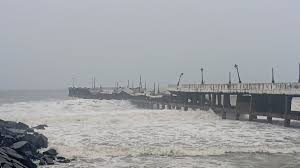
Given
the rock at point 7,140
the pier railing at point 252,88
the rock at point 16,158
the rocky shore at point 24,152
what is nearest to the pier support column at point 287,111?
the pier railing at point 252,88

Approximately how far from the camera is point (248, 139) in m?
34.5

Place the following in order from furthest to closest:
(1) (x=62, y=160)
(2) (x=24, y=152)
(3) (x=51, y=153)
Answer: (3) (x=51, y=153) → (1) (x=62, y=160) → (2) (x=24, y=152)

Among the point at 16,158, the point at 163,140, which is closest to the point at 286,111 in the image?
the point at 163,140

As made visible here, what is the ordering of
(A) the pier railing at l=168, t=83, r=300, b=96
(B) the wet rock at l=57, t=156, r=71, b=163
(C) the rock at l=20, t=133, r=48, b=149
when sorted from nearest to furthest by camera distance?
(B) the wet rock at l=57, t=156, r=71, b=163 < (C) the rock at l=20, t=133, r=48, b=149 < (A) the pier railing at l=168, t=83, r=300, b=96

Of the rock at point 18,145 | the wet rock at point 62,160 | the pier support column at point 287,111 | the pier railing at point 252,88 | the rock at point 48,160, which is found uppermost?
the pier railing at point 252,88

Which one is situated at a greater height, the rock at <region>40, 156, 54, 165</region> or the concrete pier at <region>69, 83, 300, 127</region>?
the concrete pier at <region>69, 83, 300, 127</region>

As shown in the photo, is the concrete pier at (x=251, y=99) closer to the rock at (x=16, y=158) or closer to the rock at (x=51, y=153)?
the rock at (x=51, y=153)

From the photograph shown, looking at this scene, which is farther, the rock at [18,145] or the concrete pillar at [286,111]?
the concrete pillar at [286,111]

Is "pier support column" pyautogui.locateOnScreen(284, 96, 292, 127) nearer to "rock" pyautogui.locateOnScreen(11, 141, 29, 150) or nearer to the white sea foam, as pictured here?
the white sea foam

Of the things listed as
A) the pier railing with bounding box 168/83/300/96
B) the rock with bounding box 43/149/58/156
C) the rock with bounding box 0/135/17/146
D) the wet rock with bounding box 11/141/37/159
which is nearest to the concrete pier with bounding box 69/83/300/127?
the pier railing with bounding box 168/83/300/96

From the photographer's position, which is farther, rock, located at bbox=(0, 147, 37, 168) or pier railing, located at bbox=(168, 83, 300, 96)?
pier railing, located at bbox=(168, 83, 300, 96)

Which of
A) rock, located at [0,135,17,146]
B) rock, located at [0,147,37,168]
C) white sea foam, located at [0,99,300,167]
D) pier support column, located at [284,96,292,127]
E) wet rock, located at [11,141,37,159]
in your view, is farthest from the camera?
pier support column, located at [284,96,292,127]

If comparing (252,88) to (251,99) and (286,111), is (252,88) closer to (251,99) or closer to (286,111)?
(251,99)

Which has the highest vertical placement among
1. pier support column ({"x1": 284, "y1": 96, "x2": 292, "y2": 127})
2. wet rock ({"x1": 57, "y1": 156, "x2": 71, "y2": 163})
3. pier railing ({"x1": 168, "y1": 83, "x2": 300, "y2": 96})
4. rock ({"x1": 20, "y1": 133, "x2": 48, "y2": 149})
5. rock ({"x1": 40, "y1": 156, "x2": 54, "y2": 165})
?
pier railing ({"x1": 168, "y1": 83, "x2": 300, "y2": 96})
